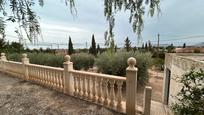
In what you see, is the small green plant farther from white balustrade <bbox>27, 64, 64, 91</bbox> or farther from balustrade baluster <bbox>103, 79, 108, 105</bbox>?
white balustrade <bbox>27, 64, 64, 91</bbox>

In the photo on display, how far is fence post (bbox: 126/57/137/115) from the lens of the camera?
3004mm

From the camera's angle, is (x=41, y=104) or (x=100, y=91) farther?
(x=41, y=104)

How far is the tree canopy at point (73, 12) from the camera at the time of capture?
38.0 inches

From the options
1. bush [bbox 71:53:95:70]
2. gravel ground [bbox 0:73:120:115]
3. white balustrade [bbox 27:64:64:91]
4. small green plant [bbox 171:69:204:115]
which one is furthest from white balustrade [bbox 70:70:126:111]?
bush [bbox 71:53:95:70]

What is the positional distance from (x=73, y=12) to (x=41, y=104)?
12.2 ft

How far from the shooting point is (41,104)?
13.5 feet

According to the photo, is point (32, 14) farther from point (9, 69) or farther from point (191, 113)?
point (9, 69)

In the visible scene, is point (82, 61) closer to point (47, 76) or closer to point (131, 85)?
point (47, 76)

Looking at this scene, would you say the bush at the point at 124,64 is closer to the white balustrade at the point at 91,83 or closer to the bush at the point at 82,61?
the white balustrade at the point at 91,83

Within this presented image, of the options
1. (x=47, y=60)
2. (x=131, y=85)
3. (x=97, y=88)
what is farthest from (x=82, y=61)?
(x=131, y=85)

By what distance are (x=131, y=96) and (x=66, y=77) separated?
199 centimetres

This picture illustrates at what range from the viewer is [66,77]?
170 inches

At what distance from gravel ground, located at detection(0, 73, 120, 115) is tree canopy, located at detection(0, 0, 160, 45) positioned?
279cm

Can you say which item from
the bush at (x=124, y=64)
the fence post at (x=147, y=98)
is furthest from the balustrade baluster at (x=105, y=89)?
the bush at (x=124, y=64)
